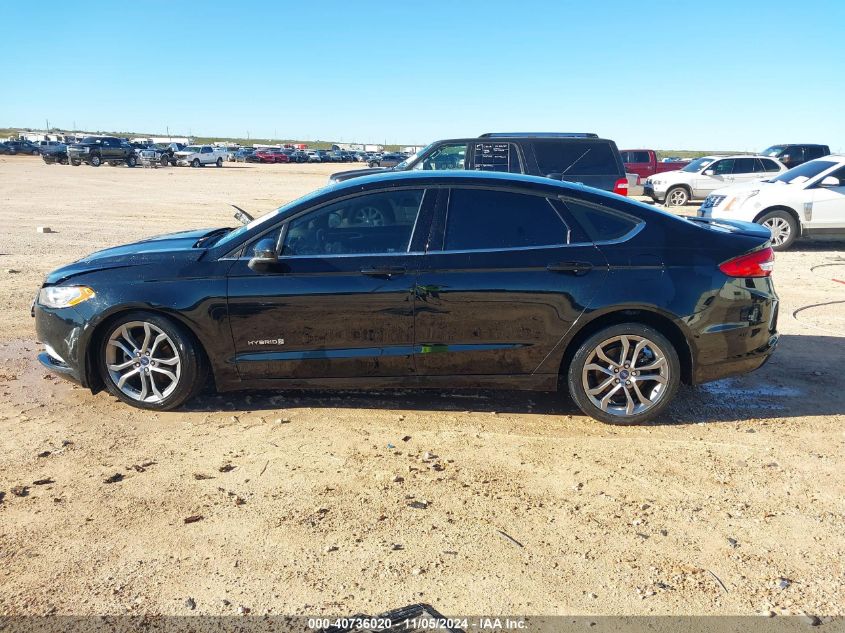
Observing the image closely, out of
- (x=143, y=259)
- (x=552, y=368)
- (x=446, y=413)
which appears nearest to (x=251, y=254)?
(x=143, y=259)

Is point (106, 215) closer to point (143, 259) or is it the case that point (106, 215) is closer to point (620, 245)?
point (143, 259)

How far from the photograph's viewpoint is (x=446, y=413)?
4977 millimetres

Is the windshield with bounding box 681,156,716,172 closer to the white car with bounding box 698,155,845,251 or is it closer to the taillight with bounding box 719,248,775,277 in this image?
the white car with bounding box 698,155,845,251

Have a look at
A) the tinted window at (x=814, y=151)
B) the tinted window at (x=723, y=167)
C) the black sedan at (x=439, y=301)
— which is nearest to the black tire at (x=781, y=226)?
the black sedan at (x=439, y=301)

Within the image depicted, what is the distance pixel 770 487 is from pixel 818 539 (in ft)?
1.78

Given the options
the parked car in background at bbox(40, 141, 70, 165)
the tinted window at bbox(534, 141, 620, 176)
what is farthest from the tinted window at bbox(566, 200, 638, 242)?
the parked car in background at bbox(40, 141, 70, 165)

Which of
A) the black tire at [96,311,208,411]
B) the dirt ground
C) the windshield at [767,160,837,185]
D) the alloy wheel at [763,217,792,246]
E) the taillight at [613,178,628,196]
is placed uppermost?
the windshield at [767,160,837,185]

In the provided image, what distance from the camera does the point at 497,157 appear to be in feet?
39.0

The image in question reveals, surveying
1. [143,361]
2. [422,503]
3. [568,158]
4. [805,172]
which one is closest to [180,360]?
[143,361]

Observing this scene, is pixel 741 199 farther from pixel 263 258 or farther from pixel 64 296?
pixel 64 296

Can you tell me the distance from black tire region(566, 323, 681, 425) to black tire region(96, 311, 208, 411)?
8.44ft

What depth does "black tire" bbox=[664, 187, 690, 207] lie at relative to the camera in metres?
21.5

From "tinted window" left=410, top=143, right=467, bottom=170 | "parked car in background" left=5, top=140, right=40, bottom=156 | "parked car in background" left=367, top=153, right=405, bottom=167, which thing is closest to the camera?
"tinted window" left=410, top=143, right=467, bottom=170

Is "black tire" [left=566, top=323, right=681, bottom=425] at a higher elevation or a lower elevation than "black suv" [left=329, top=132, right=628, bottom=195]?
lower
